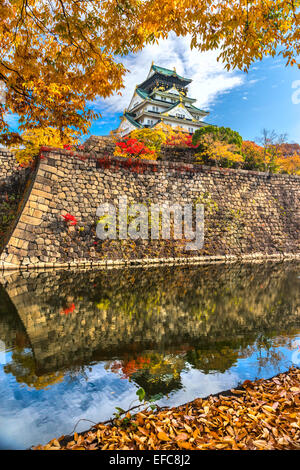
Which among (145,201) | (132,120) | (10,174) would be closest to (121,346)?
(145,201)

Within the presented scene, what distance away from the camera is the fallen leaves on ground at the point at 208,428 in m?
1.88

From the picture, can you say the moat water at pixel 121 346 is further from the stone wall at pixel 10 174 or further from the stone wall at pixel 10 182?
the stone wall at pixel 10 174

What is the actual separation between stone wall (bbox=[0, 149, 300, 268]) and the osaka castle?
1866 cm

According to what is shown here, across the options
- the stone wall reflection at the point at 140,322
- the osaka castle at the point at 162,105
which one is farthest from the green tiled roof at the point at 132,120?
the stone wall reflection at the point at 140,322

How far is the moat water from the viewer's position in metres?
2.55

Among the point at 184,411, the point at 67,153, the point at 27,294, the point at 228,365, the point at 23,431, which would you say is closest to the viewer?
the point at 23,431

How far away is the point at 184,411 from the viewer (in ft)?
7.63

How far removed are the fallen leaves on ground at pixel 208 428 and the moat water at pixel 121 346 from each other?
0.27 meters

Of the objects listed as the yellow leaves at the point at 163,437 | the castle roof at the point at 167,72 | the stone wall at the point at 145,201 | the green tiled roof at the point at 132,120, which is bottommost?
the yellow leaves at the point at 163,437

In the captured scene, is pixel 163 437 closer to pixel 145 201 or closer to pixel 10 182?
pixel 145 201

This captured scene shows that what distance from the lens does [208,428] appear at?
6.70ft
